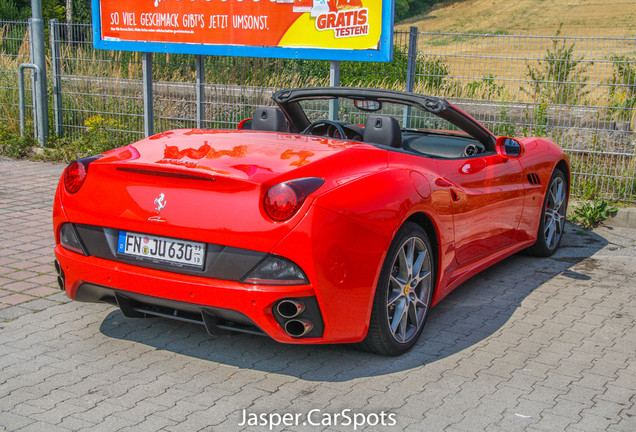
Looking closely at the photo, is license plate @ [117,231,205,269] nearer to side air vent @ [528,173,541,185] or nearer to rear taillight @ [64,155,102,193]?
rear taillight @ [64,155,102,193]

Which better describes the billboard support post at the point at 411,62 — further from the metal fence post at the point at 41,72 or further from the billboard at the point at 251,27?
the metal fence post at the point at 41,72

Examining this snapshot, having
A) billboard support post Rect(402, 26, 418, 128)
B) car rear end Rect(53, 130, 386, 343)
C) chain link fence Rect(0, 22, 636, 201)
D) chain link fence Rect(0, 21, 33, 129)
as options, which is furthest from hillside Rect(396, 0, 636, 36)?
car rear end Rect(53, 130, 386, 343)

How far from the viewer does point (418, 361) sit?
4223 millimetres

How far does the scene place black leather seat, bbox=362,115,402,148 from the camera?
4.59 meters

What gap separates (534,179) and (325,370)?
2.92 metres

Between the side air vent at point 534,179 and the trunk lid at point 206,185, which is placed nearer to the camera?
the trunk lid at point 206,185

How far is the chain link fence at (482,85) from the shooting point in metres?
8.61

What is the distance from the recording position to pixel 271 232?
140 inches

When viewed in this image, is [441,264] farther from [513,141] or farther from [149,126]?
[149,126]

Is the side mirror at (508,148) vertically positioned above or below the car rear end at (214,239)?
above

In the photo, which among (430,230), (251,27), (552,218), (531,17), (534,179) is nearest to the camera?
(430,230)

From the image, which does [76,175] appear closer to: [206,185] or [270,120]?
[206,185]

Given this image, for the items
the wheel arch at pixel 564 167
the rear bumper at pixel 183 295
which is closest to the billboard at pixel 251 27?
the wheel arch at pixel 564 167

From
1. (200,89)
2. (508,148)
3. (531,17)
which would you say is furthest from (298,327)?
(531,17)
